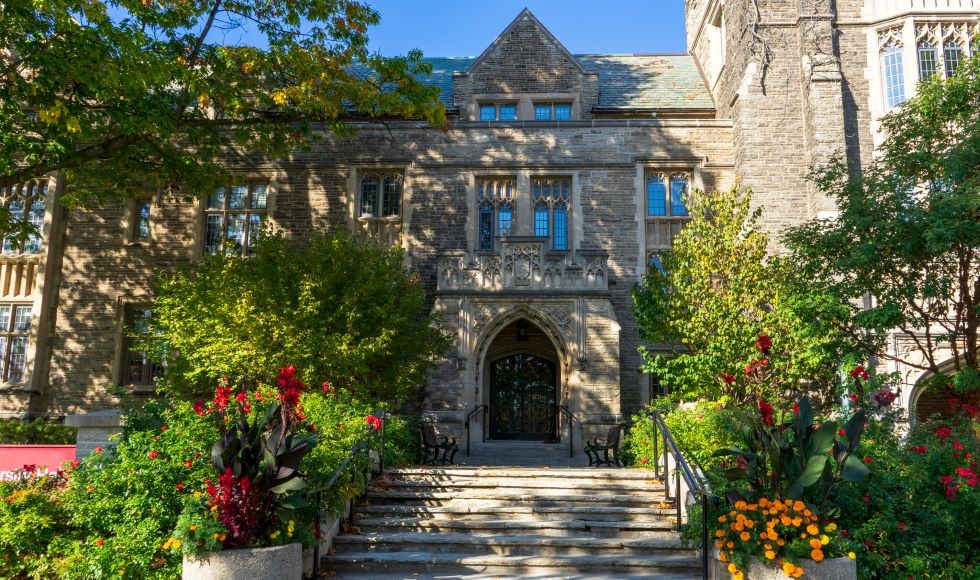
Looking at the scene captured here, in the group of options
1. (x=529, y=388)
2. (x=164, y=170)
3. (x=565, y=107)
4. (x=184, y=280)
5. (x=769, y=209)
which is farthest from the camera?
(x=565, y=107)

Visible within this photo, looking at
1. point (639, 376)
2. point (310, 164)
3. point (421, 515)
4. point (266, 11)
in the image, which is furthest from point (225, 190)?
point (421, 515)

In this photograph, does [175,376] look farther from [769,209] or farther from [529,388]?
[769,209]

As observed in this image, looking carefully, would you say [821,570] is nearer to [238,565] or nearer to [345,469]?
[238,565]

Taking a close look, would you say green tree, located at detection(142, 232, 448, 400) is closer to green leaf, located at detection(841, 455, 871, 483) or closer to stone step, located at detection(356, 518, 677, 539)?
stone step, located at detection(356, 518, 677, 539)

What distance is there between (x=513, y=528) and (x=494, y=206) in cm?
1053

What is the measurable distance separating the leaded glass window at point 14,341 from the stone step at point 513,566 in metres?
14.3

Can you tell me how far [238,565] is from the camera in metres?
5.72

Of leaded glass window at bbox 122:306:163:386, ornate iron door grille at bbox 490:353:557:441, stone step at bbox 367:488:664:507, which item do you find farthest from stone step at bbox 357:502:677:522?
leaded glass window at bbox 122:306:163:386

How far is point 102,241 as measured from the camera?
18.2m

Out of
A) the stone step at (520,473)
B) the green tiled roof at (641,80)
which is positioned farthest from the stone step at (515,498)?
the green tiled roof at (641,80)

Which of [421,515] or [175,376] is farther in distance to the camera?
[175,376]

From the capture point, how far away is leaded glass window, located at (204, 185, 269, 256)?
1822 centimetres

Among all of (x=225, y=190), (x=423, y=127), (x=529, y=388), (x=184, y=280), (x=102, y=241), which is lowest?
(x=529, y=388)

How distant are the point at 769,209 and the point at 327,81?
9.96m
